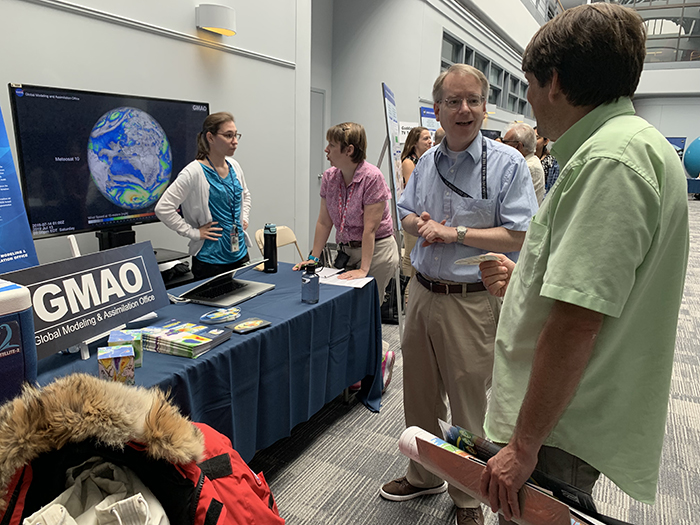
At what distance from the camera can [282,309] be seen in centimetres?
206

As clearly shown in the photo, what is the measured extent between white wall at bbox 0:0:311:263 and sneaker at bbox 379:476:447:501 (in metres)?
2.38

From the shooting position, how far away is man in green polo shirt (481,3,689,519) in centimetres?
77

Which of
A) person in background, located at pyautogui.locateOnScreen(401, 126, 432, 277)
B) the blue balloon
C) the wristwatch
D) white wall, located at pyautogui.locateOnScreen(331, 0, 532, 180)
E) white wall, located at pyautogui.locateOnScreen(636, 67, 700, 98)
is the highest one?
white wall, located at pyautogui.locateOnScreen(636, 67, 700, 98)

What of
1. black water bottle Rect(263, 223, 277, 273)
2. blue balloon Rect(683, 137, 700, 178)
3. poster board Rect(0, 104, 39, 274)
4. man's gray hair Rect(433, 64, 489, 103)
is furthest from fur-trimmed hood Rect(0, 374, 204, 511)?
blue balloon Rect(683, 137, 700, 178)

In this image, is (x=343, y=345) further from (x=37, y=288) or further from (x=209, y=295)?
(x=37, y=288)

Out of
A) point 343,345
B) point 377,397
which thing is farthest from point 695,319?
point 343,345

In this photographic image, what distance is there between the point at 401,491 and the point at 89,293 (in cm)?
147

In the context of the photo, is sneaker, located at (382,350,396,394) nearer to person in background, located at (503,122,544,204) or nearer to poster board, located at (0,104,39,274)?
person in background, located at (503,122,544,204)

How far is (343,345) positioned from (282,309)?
19.6 inches

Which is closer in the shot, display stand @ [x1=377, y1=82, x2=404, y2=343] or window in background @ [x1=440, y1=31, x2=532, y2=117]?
display stand @ [x1=377, y1=82, x2=404, y2=343]

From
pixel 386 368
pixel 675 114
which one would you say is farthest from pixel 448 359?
pixel 675 114

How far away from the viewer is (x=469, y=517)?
1.82 meters

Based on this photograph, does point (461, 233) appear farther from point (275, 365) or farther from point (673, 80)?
point (673, 80)

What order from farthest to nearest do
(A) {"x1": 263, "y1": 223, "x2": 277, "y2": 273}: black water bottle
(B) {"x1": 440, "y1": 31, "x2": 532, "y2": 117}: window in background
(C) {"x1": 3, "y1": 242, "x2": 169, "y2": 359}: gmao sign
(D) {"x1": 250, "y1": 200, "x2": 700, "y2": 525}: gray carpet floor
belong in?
(B) {"x1": 440, "y1": 31, "x2": 532, "y2": 117}: window in background, (A) {"x1": 263, "y1": 223, "x2": 277, "y2": 273}: black water bottle, (D) {"x1": 250, "y1": 200, "x2": 700, "y2": 525}: gray carpet floor, (C) {"x1": 3, "y1": 242, "x2": 169, "y2": 359}: gmao sign
